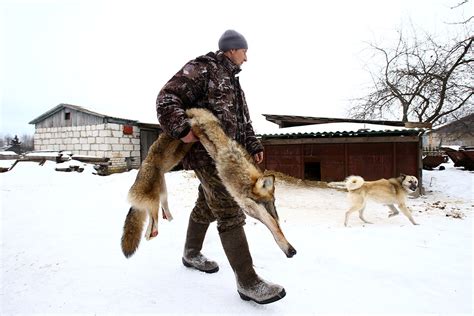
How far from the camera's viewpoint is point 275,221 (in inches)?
72.9

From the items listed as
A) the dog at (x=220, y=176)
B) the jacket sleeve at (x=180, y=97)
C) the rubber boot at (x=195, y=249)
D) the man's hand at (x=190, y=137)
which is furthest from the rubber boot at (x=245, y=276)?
the jacket sleeve at (x=180, y=97)

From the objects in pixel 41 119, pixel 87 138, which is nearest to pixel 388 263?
pixel 87 138

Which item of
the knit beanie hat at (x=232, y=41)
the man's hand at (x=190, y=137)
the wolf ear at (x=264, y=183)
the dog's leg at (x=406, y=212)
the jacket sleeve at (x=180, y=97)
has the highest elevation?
the knit beanie hat at (x=232, y=41)

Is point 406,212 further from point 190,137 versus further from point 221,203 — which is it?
point 190,137

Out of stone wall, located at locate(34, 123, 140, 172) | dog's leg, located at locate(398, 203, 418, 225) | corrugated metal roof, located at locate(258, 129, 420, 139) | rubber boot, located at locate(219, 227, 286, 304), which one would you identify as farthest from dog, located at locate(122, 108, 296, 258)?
stone wall, located at locate(34, 123, 140, 172)

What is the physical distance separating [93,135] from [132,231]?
1679 cm

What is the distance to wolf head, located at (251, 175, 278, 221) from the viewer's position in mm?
1834

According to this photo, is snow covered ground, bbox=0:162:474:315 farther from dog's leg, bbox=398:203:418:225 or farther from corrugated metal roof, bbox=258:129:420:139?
corrugated metal roof, bbox=258:129:420:139

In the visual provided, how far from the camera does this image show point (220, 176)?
6.48 ft

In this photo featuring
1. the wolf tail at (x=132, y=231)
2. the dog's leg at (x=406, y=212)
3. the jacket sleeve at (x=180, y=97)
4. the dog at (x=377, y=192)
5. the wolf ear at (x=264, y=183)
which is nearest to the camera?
the wolf ear at (x=264, y=183)

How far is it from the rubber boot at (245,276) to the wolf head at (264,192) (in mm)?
377

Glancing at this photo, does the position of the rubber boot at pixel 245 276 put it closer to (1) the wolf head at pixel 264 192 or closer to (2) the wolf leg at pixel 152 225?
(1) the wolf head at pixel 264 192

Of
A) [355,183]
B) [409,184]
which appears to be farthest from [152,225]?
[409,184]

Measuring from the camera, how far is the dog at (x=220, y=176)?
1848 millimetres
